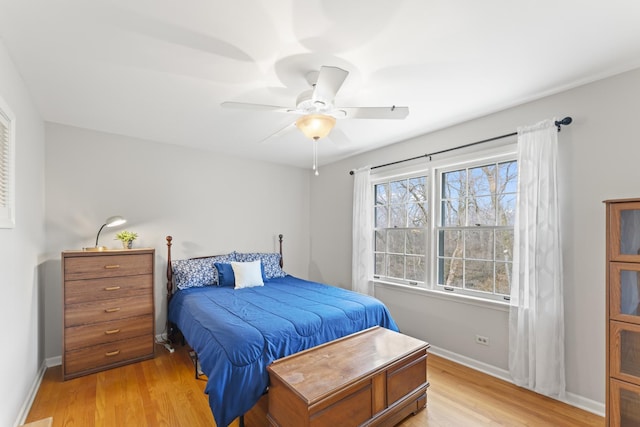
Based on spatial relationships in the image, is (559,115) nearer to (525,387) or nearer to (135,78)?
(525,387)

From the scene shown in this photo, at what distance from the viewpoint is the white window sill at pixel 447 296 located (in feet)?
8.85

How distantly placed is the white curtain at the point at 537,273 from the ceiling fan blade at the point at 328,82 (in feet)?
5.74

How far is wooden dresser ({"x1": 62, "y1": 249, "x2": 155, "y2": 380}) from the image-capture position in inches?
105

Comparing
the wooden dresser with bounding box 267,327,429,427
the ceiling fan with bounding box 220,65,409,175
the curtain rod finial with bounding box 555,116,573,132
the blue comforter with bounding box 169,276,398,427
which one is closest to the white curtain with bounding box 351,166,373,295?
the blue comforter with bounding box 169,276,398,427

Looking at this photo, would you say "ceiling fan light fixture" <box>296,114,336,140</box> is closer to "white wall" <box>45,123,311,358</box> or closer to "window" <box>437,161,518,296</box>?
"window" <box>437,161,518,296</box>

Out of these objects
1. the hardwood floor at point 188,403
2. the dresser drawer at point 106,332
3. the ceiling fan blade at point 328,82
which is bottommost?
the hardwood floor at point 188,403

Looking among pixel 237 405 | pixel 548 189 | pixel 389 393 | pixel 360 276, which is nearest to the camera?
pixel 237 405

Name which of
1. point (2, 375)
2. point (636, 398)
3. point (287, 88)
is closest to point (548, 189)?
point (636, 398)

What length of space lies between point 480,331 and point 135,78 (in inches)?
142

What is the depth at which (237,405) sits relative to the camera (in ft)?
5.97

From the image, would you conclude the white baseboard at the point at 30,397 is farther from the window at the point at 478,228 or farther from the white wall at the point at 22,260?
the window at the point at 478,228

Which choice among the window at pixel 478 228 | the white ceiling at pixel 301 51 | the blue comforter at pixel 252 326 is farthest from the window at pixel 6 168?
the window at pixel 478 228

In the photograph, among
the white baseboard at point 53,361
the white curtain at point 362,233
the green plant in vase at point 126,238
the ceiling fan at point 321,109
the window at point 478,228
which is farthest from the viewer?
the white curtain at point 362,233

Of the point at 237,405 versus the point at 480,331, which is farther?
the point at 480,331
